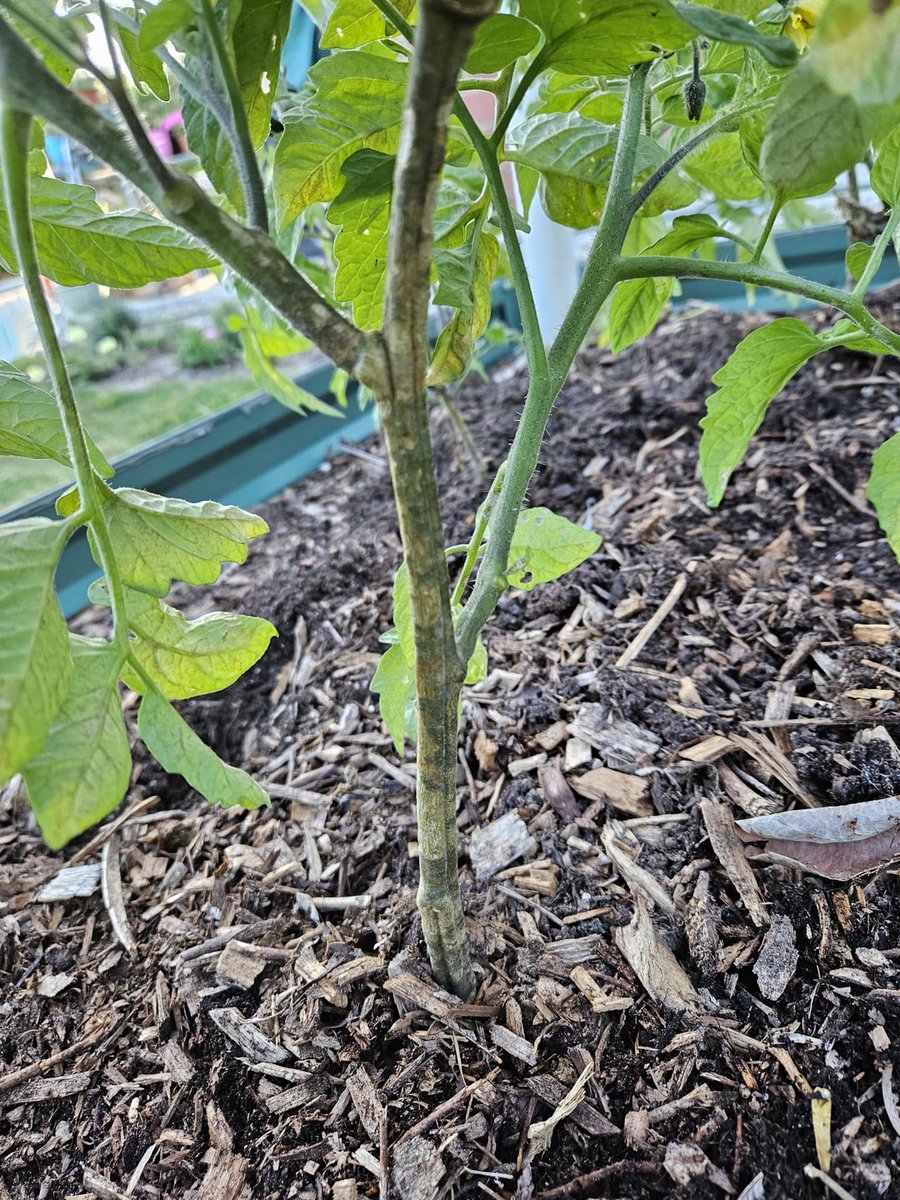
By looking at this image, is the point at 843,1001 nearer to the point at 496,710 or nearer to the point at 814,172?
the point at 496,710

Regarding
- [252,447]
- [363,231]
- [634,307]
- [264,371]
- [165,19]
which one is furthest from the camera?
[252,447]

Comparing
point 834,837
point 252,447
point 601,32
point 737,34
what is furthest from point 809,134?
point 252,447

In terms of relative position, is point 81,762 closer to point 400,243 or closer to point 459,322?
point 400,243

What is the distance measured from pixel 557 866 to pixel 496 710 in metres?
→ 0.25

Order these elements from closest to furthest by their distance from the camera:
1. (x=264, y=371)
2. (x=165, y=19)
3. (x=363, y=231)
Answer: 1. (x=165, y=19)
2. (x=363, y=231)
3. (x=264, y=371)

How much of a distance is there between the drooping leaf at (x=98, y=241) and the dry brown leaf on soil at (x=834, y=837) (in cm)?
69

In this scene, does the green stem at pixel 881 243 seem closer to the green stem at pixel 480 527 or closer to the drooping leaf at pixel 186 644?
the green stem at pixel 480 527

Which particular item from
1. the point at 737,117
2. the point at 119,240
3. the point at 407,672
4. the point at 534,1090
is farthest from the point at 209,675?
the point at 737,117

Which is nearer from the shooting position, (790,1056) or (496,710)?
(790,1056)

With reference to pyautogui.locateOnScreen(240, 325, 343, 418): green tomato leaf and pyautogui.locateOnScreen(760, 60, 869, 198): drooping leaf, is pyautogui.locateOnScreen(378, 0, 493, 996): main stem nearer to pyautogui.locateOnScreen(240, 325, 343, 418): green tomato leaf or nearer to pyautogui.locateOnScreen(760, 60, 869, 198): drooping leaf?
pyautogui.locateOnScreen(760, 60, 869, 198): drooping leaf

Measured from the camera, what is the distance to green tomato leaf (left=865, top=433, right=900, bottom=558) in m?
0.58

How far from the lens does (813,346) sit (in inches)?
24.0

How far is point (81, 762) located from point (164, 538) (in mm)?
175

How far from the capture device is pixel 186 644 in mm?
548
